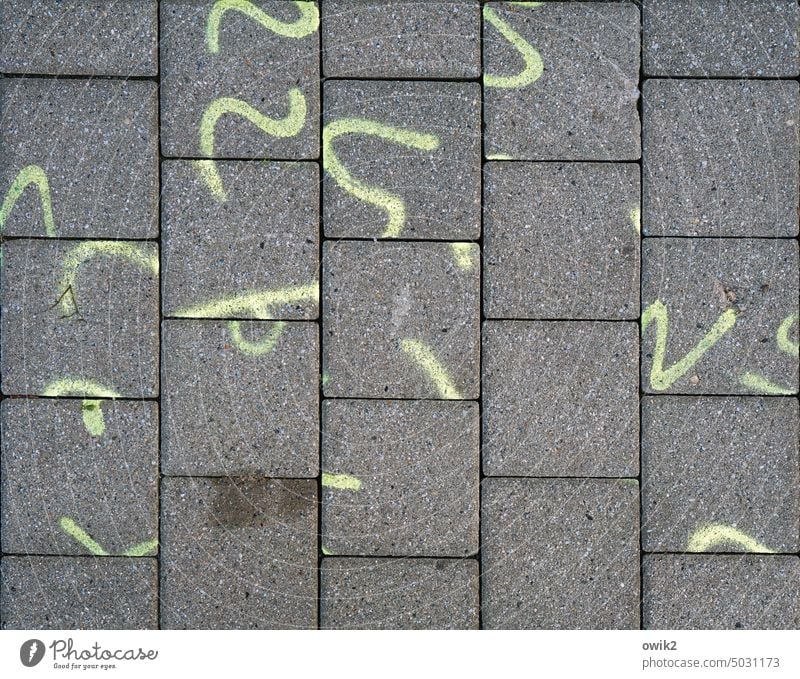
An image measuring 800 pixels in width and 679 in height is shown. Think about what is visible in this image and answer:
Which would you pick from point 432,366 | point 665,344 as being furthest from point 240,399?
point 665,344

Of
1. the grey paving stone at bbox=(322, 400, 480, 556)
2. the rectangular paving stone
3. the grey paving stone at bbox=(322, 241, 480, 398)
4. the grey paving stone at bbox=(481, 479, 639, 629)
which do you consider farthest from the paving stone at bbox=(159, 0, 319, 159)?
the rectangular paving stone

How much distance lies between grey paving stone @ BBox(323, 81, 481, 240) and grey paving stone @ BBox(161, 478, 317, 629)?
886 millimetres

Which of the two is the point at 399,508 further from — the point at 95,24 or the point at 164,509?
the point at 95,24

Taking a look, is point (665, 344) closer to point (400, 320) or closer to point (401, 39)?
point (400, 320)

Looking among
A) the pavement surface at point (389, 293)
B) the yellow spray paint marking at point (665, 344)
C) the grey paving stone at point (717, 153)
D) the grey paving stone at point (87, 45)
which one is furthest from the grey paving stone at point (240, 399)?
the grey paving stone at point (717, 153)

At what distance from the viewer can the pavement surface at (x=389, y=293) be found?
8.45 feet

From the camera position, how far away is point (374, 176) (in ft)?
8.45

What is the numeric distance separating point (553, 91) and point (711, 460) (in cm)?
Answer: 129

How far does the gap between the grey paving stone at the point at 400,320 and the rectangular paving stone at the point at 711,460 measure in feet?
2.11

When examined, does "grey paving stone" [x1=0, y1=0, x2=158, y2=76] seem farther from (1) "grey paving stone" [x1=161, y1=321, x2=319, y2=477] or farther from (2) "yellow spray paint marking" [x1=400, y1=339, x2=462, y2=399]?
(2) "yellow spray paint marking" [x1=400, y1=339, x2=462, y2=399]

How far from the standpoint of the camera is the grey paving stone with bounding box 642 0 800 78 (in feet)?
8.49

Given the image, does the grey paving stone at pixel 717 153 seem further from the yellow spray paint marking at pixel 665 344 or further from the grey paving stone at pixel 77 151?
the grey paving stone at pixel 77 151

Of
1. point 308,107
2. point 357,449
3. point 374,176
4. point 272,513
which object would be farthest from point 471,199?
point 272,513

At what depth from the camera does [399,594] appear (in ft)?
8.59
